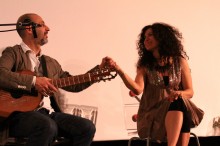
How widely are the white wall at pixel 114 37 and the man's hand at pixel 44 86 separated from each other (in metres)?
0.82

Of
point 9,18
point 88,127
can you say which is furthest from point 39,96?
point 9,18

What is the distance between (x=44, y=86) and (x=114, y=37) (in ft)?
3.97

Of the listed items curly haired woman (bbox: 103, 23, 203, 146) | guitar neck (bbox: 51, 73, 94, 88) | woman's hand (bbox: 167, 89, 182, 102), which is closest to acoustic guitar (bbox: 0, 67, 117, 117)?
guitar neck (bbox: 51, 73, 94, 88)

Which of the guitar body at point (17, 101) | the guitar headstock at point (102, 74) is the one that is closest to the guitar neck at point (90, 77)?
the guitar headstock at point (102, 74)

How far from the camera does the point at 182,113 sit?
7.62ft

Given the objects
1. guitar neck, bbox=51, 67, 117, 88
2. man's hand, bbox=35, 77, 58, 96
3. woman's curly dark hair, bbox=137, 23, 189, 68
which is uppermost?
woman's curly dark hair, bbox=137, 23, 189, 68

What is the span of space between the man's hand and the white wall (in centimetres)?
82

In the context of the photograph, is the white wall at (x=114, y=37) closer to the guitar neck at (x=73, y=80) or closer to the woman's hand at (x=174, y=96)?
the guitar neck at (x=73, y=80)

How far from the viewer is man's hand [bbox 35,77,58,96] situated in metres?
2.22

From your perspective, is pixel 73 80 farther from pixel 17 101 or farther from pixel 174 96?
pixel 174 96

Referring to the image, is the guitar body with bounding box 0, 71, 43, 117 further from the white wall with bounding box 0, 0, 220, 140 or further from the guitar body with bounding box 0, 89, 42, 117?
the white wall with bounding box 0, 0, 220, 140

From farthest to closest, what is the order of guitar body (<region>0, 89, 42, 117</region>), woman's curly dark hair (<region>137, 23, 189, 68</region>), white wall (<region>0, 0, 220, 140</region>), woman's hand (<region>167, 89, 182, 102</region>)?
white wall (<region>0, 0, 220, 140</region>) → woman's curly dark hair (<region>137, 23, 189, 68</region>) → woman's hand (<region>167, 89, 182, 102</region>) → guitar body (<region>0, 89, 42, 117</region>)

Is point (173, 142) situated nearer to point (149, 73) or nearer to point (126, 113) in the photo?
point (149, 73)

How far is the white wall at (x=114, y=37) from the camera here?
3094mm
